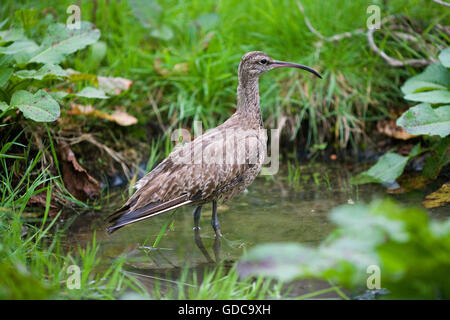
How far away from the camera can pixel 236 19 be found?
28.1 ft

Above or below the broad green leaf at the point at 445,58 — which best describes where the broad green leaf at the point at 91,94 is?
below

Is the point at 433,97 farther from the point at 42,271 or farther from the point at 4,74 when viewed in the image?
the point at 4,74

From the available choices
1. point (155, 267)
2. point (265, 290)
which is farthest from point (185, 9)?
point (265, 290)

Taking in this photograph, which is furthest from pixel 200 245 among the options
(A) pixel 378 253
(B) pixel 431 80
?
(B) pixel 431 80

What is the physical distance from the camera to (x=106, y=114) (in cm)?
705

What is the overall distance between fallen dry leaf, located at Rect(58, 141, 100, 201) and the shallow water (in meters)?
0.31

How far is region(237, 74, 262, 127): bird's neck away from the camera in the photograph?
19.9 ft

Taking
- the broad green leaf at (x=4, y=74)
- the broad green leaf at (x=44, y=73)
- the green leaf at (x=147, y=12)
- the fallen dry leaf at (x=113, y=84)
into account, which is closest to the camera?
the broad green leaf at (x=4, y=74)

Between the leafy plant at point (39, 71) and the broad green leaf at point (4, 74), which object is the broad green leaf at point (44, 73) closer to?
the leafy plant at point (39, 71)

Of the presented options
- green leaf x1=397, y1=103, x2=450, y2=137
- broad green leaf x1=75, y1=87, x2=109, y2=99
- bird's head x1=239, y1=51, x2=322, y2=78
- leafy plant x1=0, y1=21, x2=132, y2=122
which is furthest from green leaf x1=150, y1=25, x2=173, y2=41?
green leaf x1=397, y1=103, x2=450, y2=137

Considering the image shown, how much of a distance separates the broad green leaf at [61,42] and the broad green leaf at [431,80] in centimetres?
362

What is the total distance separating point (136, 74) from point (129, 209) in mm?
3142

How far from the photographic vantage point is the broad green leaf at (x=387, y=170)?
21.1ft

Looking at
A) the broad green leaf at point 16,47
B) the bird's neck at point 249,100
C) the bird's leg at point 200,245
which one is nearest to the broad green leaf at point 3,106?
the broad green leaf at point 16,47
